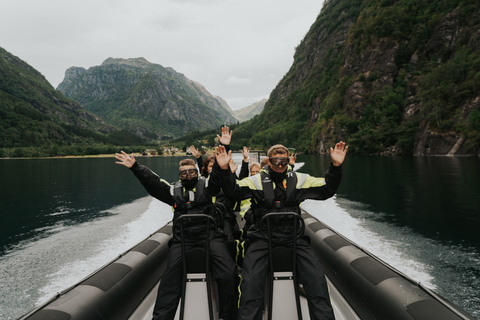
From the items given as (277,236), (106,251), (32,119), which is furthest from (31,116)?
(277,236)

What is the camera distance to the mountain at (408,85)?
126 feet

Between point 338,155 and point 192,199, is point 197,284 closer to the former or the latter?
point 192,199

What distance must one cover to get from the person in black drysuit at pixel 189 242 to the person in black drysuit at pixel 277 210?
268mm

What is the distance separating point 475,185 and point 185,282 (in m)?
18.6

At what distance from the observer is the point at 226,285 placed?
2.87 m

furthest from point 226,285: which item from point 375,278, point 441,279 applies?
point 441,279

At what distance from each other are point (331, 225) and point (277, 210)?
6.56m

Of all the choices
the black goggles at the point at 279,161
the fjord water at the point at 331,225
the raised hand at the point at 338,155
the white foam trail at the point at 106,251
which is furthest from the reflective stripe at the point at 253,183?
the white foam trail at the point at 106,251

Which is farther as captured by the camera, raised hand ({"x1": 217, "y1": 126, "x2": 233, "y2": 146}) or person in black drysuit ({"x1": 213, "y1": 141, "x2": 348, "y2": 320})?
raised hand ({"x1": 217, "y1": 126, "x2": 233, "y2": 146})

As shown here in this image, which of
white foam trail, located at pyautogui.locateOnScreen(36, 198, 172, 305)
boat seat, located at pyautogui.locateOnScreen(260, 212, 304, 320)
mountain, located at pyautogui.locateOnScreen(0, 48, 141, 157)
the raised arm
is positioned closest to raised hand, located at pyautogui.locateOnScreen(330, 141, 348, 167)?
boat seat, located at pyautogui.locateOnScreen(260, 212, 304, 320)

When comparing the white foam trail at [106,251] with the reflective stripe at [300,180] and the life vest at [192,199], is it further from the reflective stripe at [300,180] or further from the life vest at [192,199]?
the reflective stripe at [300,180]

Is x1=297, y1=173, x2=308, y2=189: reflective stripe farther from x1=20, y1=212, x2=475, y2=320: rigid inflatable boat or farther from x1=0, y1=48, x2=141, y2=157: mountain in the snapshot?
x1=0, y1=48, x2=141, y2=157: mountain

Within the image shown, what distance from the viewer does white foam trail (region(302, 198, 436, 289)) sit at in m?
5.34

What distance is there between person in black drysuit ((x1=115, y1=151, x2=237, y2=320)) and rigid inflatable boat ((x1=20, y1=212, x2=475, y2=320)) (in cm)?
15
